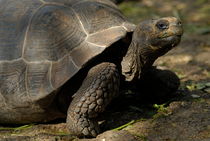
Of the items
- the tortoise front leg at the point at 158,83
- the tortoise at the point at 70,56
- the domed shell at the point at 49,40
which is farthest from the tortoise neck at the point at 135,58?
the tortoise front leg at the point at 158,83

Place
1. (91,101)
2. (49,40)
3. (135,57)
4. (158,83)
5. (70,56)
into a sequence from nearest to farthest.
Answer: (91,101) → (70,56) → (49,40) → (135,57) → (158,83)

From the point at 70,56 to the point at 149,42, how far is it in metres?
0.71

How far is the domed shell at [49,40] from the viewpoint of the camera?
10.3 ft

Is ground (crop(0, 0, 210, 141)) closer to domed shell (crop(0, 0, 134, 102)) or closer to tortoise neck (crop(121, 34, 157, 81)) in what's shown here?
tortoise neck (crop(121, 34, 157, 81))

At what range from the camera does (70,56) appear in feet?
10.4

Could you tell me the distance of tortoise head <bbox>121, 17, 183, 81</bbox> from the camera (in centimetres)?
320

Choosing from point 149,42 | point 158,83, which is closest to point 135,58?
point 149,42

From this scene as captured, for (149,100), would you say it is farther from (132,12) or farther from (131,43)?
(132,12)

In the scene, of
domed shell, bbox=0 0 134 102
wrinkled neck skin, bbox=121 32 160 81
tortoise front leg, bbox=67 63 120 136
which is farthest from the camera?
wrinkled neck skin, bbox=121 32 160 81

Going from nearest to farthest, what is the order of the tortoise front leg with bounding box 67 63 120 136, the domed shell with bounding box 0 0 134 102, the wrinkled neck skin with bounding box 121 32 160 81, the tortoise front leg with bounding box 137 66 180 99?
the tortoise front leg with bounding box 67 63 120 136
the domed shell with bounding box 0 0 134 102
the wrinkled neck skin with bounding box 121 32 160 81
the tortoise front leg with bounding box 137 66 180 99

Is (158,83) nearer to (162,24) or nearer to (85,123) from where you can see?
(162,24)

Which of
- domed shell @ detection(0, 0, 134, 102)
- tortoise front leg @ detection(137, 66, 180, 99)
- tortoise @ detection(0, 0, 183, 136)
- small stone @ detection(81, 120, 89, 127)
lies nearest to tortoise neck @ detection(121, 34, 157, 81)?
tortoise @ detection(0, 0, 183, 136)

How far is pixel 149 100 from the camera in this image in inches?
151

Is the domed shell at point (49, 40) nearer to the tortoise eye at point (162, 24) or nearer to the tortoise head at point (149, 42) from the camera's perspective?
the tortoise head at point (149, 42)
